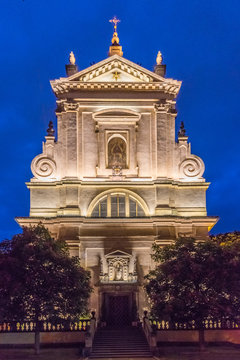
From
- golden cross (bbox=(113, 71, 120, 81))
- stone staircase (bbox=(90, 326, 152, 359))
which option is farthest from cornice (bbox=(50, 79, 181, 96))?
stone staircase (bbox=(90, 326, 152, 359))

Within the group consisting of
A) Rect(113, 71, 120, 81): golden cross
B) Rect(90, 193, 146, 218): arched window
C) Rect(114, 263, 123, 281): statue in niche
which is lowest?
Rect(114, 263, 123, 281): statue in niche

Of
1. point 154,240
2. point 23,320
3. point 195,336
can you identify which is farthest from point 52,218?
point 195,336

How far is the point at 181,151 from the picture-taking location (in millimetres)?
49188

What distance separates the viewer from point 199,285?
3738 centimetres

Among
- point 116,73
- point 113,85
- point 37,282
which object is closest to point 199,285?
point 37,282

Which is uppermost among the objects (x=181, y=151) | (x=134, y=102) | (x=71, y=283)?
(x=134, y=102)

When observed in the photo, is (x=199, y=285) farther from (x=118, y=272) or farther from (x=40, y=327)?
(x=40, y=327)

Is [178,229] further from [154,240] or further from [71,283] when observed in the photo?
[71,283]

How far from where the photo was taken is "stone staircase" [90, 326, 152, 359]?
3641 cm

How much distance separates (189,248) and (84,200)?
41.3 feet

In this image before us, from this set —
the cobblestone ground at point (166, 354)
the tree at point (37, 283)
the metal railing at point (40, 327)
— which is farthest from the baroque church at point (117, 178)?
the cobblestone ground at point (166, 354)

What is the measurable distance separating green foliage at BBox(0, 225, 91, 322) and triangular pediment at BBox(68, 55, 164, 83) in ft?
57.0

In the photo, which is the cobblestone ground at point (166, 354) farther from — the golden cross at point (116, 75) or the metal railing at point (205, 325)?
the golden cross at point (116, 75)

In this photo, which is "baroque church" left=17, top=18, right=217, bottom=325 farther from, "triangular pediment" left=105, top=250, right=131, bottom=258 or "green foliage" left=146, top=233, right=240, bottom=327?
"green foliage" left=146, top=233, right=240, bottom=327
